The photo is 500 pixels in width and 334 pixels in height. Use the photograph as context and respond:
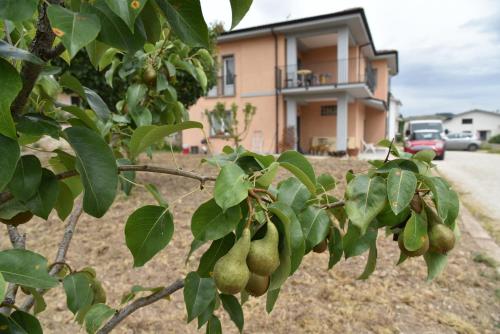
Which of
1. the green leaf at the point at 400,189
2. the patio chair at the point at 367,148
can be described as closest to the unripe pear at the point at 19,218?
the green leaf at the point at 400,189

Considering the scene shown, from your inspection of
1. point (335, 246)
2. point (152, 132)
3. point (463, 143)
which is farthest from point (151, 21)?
point (463, 143)

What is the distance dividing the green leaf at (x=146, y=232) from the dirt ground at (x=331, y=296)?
1954mm

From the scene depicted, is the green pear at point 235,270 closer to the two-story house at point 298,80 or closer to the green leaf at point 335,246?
the green leaf at point 335,246

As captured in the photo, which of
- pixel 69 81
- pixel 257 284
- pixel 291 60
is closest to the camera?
pixel 257 284

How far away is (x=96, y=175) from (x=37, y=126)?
13 cm

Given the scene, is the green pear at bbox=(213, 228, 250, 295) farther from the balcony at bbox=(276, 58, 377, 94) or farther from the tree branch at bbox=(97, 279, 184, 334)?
the balcony at bbox=(276, 58, 377, 94)

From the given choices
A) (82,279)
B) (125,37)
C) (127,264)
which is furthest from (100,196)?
(127,264)

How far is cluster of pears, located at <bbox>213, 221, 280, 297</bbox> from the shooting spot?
631 millimetres

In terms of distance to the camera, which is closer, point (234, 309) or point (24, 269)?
point (24, 269)

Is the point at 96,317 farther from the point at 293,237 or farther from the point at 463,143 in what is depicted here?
the point at 463,143

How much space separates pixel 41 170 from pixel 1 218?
22 cm

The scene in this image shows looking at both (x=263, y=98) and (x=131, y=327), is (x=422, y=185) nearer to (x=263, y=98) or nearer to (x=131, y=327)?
(x=131, y=327)

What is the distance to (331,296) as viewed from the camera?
2930 millimetres

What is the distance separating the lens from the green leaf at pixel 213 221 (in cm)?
67
